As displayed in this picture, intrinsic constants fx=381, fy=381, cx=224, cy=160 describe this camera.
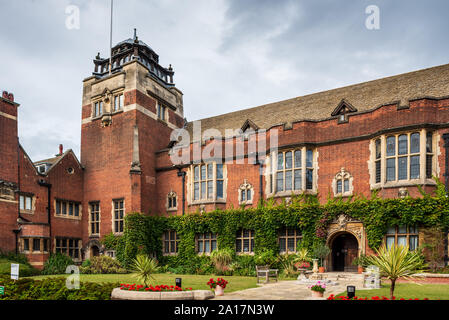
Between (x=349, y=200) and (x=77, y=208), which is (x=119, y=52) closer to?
(x=77, y=208)

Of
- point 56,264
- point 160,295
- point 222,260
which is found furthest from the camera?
point 56,264

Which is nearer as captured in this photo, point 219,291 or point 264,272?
point 219,291

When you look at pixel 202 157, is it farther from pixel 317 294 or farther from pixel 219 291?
pixel 317 294

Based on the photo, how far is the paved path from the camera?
38.4 feet

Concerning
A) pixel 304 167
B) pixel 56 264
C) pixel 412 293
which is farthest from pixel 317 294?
pixel 56 264

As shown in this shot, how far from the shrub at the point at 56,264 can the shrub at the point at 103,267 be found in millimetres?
1269

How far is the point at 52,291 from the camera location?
11.9 meters

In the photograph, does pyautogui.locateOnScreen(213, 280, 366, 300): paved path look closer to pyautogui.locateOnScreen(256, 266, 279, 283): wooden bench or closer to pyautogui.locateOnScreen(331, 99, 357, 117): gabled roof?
pyautogui.locateOnScreen(256, 266, 279, 283): wooden bench

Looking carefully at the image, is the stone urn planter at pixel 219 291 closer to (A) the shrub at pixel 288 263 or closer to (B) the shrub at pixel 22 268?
(A) the shrub at pixel 288 263

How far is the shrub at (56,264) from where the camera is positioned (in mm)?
23266

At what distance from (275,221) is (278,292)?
8.24 meters

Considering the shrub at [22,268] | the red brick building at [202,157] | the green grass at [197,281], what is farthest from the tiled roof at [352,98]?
the shrub at [22,268]
